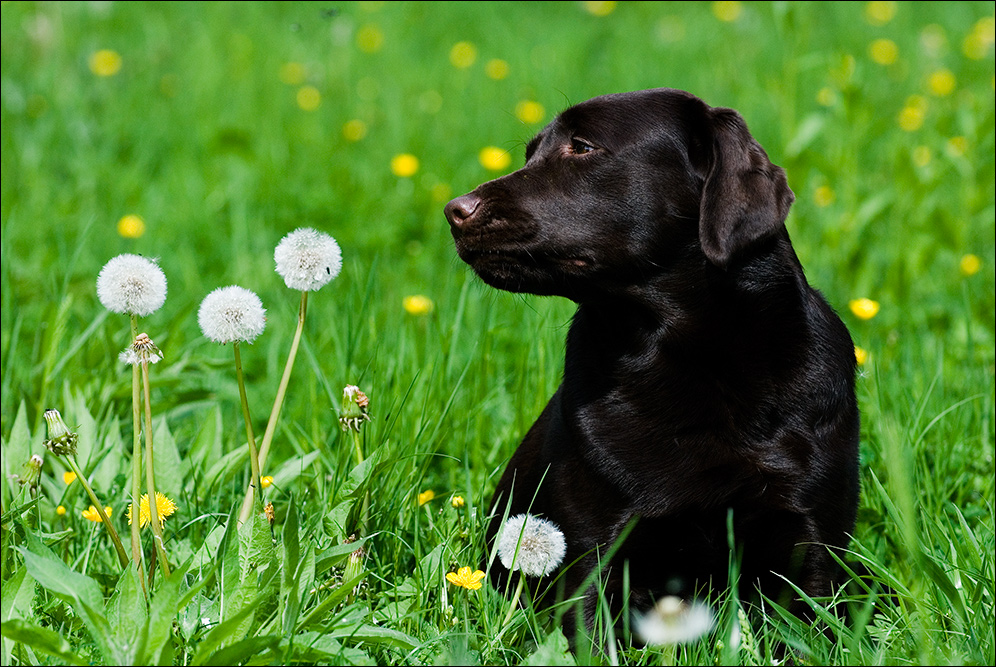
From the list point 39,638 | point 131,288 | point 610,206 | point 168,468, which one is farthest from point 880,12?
point 39,638

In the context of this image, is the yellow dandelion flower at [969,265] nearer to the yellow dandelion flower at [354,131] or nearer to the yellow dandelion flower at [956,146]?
the yellow dandelion flower at [956,146]

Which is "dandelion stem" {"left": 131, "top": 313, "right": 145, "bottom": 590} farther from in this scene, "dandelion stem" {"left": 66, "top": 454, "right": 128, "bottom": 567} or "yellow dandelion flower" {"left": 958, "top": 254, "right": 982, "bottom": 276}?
"yellow dandelion flower" {"left": 958, "top": 254, "right": 982, "bottom": 276}

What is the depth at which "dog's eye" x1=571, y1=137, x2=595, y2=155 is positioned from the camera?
2.33m

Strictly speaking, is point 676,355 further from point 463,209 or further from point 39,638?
point 39,638

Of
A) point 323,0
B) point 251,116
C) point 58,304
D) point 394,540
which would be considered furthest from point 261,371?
point 323,0

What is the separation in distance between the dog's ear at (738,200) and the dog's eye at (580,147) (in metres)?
0.28

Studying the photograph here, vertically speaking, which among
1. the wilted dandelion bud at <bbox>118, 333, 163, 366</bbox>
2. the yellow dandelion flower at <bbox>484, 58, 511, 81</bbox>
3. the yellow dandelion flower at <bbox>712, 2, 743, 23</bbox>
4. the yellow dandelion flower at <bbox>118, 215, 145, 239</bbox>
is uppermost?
the yellow dandelion flower at <bbox>712, 2, 743, 23</bbox>

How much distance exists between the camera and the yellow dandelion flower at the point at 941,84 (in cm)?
596

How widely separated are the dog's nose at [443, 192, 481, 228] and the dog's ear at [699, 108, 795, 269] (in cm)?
47

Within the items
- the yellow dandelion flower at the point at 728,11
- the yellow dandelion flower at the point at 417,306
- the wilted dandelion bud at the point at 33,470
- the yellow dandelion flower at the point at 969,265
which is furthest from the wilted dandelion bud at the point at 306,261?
the yellow dandelion flower at the point at 728,11

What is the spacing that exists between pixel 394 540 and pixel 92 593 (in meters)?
0.74

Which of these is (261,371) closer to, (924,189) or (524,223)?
(524,223)

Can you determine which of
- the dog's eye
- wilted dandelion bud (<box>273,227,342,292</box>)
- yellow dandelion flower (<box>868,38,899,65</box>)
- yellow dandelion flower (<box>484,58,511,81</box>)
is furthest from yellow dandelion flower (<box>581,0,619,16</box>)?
wilted dandelion bud (<box>273,227,342,292</box>)

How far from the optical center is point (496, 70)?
6473mm
